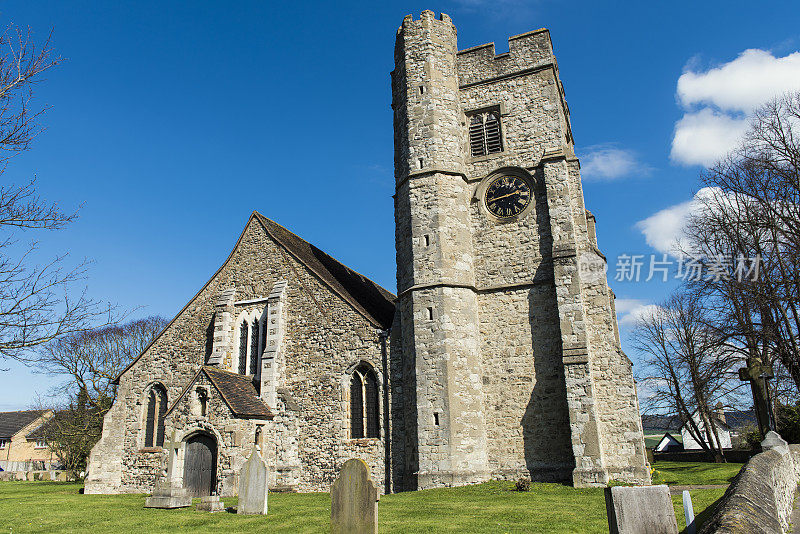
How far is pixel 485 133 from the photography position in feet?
69.7

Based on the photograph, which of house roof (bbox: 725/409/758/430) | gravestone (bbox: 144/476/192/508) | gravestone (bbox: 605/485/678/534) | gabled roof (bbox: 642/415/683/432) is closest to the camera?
gravestone (bbox: 605/485/678/534)

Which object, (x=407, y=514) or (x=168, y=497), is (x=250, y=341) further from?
(x=407, y=514)

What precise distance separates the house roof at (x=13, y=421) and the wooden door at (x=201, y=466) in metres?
51.5

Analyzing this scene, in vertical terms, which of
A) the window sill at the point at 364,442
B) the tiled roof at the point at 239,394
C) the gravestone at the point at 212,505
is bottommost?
the gravestone at the point at 212,505

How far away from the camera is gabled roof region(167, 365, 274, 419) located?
17.6 metres

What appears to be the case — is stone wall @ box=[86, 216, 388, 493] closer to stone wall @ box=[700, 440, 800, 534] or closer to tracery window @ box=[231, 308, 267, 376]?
tracery window @ box=[231, 308, 267, 376]

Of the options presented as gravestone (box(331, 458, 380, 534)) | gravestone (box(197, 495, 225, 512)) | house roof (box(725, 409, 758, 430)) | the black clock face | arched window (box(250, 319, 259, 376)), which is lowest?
gravestone (box(197, 495, 225, 512))

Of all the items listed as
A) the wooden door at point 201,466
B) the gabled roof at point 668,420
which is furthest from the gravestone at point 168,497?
the gabled roof at point 668,420

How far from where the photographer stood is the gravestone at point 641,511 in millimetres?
5207

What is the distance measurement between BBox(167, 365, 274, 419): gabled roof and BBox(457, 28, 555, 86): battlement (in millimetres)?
14704

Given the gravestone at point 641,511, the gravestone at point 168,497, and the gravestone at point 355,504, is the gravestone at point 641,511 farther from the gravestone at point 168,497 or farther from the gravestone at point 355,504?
the gravestone at point 168,497

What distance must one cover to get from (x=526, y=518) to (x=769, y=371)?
1110 cm

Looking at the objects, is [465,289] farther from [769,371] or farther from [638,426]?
[769,371]
